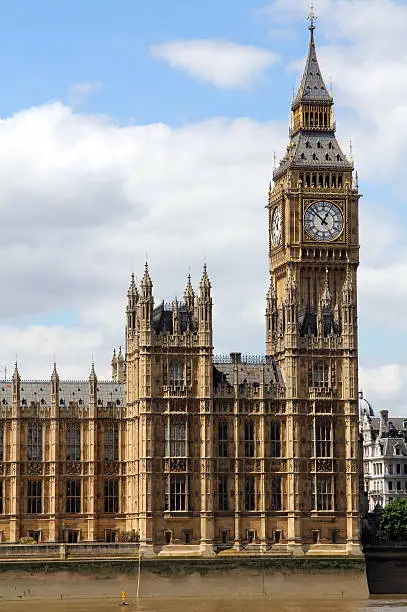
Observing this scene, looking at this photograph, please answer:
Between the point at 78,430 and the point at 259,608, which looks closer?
the point at 259,608

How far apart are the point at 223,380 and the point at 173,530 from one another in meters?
16.4

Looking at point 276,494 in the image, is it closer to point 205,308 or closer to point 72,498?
point 205,308

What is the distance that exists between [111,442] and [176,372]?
40.8ft

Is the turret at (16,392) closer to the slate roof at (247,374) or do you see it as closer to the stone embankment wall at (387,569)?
the slate roof at (247,374)

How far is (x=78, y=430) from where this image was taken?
513 feet

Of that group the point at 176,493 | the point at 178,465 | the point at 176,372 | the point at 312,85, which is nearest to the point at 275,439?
the point at 178,465

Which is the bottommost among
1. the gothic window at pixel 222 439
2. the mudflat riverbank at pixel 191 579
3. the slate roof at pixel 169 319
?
the mudflat riverbank at pixel 191 579

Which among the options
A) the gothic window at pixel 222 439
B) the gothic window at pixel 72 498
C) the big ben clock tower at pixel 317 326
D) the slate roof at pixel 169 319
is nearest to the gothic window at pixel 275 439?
the big ben clock tower at pixel 317 326

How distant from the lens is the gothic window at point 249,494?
152m

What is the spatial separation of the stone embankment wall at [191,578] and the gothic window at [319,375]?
1816 centimetres

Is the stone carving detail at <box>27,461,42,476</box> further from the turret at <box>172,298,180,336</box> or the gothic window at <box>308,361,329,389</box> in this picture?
the gothic window at <box>308,361,329,389</box>

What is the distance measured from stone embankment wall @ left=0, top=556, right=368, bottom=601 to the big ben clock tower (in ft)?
14.4

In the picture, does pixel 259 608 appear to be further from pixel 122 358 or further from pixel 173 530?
pixel 122 358

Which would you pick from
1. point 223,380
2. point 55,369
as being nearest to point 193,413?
point 223,380
